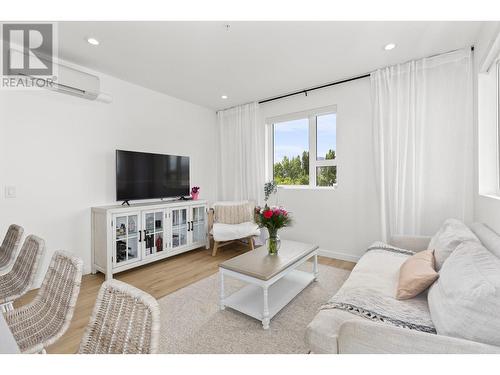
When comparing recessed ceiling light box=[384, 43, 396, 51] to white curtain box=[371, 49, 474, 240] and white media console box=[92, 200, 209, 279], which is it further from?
white media console box=[92, 200, 209, 279]

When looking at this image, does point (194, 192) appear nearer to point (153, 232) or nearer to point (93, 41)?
point (153, 232)

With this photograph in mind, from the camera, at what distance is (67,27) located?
212 cm

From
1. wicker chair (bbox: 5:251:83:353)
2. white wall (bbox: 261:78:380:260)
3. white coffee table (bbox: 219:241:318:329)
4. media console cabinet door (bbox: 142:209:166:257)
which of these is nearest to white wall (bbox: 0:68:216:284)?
media console cabinet door (bbox: 142:209:166:257)

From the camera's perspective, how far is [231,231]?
11.8 ft

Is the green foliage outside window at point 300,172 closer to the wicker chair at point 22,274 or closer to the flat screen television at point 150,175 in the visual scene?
the flat screen television at point 150,175

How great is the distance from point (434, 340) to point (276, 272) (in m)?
1.12

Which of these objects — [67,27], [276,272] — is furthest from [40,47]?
[276,272]

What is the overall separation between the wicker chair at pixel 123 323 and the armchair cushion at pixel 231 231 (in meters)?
2.65

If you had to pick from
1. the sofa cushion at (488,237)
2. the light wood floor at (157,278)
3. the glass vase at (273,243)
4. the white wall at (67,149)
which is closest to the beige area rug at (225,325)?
the light wood floor at (157,278)

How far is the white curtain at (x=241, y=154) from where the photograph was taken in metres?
4.12

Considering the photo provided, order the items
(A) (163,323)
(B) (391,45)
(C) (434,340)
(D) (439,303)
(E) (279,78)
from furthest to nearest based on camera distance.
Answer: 1. (E) (279,78)
2. (B) (391,45)
3. (A) (163,323)
4. (D) (439,303)
5. (C) (434,340)

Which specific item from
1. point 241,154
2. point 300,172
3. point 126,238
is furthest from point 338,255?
point 126,238

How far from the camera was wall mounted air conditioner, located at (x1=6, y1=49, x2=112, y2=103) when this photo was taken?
251 centimetres
